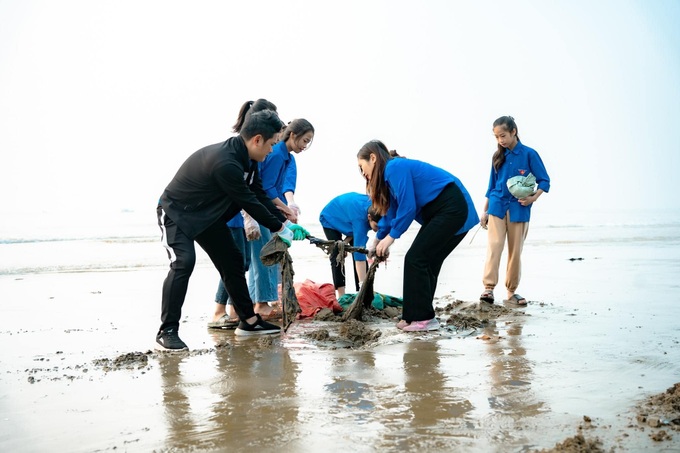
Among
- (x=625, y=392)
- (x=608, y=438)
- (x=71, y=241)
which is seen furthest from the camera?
(x=71, y=241)

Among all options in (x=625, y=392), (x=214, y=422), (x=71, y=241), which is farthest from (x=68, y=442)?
(x=71, y=241)

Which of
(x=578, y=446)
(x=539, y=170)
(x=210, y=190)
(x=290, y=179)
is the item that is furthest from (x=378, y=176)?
(x=578, y=446)

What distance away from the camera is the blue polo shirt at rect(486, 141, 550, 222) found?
22.2 feet

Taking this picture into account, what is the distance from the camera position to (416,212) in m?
Result: 5.28

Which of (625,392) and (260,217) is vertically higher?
(260,217)

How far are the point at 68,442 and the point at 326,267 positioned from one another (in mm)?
8670

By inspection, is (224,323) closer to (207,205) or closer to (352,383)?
(207,205)

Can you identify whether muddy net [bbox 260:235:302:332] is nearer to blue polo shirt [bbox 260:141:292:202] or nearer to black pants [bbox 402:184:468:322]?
blue polo shirt [bbox 260:141:292:202]

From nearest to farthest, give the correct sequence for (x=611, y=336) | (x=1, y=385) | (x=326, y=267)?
(x=1, y=385) < (x=611, y=336) < (x=326, y=267)

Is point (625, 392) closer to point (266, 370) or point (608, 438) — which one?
point (608, 438)

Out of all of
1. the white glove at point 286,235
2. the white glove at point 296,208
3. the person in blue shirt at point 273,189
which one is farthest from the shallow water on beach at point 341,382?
the white glove at point 296,208

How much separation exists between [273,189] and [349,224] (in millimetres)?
1212

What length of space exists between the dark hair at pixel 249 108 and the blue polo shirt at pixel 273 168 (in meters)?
0.35

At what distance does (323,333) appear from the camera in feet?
16.1
